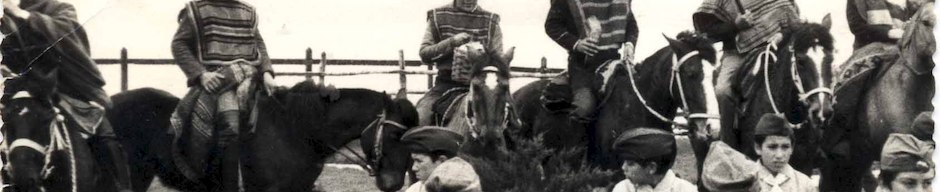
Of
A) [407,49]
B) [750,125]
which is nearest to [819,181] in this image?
[750,125]

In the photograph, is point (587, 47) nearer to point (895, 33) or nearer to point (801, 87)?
point (801, 87)

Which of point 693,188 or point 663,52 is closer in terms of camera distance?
point 693,188

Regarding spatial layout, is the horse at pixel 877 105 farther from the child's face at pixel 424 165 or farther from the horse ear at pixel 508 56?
the child's face at pixel 424 165

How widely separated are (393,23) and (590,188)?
1257 mm

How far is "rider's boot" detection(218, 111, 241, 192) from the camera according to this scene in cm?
1157

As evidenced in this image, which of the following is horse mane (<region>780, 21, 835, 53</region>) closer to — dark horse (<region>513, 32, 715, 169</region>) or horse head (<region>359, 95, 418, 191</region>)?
→ dark horse (<region>513, 32, 715, 169</region>)


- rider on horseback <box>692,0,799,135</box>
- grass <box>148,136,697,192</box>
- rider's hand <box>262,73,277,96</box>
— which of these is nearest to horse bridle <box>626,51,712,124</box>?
rider on horseback <box>692,0,799,135</box>

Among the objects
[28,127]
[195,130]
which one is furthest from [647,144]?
[28,127]

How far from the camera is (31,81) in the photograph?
11.5 meters

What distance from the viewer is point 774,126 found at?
11.3 meters

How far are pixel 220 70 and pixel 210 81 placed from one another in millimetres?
84

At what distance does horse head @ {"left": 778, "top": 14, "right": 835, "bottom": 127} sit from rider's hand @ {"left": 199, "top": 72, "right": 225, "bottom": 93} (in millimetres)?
2521

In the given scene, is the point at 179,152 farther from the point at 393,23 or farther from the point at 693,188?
the point at 693,188

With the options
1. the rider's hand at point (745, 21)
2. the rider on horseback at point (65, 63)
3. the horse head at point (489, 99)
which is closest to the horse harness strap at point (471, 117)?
the horse head at point (489, 99)
